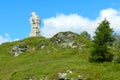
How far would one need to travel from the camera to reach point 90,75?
80.0 m

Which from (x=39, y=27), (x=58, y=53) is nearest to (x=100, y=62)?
(x=58, y=53)

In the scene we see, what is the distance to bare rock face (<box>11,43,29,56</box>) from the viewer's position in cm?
13650

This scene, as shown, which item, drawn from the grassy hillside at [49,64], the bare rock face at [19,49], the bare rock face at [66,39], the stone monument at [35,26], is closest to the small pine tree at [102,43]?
the grassy hillside at [49,64]

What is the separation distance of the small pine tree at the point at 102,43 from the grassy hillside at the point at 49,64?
2.77 metres

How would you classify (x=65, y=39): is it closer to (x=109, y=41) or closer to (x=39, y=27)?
(x=39, y=27)

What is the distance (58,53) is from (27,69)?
25.0 meters

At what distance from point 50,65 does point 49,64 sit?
1.90 meters

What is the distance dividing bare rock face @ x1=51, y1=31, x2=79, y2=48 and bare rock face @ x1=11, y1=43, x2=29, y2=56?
36.0 feet

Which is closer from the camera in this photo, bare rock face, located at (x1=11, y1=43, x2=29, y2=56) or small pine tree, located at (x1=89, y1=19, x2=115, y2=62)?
small pine tree, located at (x1=89, y1=19, x2=115, y2=62)

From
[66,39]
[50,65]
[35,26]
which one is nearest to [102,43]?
[50,65]

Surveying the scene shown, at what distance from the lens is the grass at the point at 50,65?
8169 centimetres

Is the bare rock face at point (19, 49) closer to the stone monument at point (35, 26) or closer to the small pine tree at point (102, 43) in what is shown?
the stone monument at point (35, 26)

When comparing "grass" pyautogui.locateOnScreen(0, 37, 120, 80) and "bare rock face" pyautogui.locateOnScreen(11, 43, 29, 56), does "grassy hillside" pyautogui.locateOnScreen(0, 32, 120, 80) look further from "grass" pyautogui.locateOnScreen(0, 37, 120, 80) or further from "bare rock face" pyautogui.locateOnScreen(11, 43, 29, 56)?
"bare rock face" pyautogui.locateOnScreen(11, 43, 29, 56)

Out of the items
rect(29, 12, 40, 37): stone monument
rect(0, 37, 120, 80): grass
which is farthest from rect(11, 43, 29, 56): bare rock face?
rect(29, 12, 40, 37): stone monument
